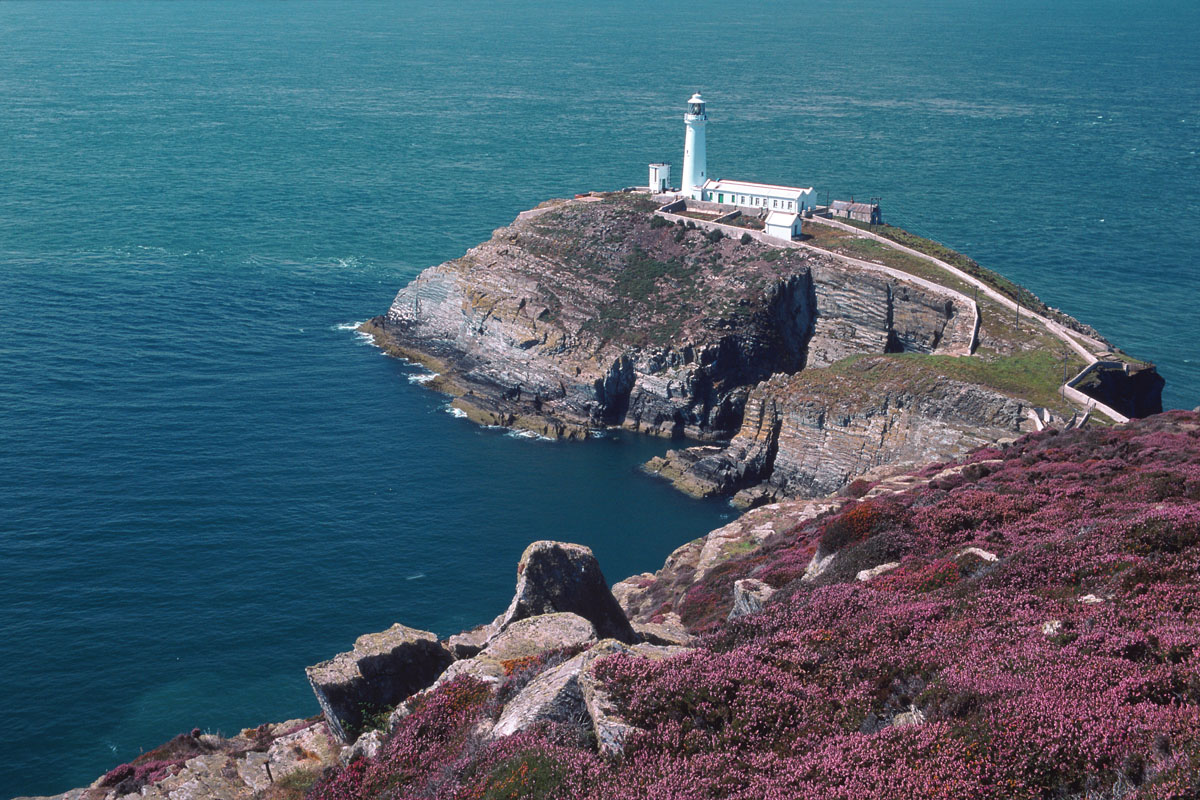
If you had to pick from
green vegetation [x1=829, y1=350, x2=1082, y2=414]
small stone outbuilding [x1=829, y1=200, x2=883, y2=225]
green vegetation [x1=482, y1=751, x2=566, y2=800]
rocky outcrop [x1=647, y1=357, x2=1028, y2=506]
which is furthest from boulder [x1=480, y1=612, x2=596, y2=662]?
small stone outbuilding [x1=829, y1=200, x2=883, y2=225]

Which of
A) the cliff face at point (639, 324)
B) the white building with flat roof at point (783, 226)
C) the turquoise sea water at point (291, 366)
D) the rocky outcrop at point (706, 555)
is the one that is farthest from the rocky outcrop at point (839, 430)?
the white building with flat roof at point (783, 226)

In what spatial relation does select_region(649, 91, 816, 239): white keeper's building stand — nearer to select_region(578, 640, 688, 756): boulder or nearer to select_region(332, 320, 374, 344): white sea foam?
select_region(332, 320, 374, 344): white sea foam

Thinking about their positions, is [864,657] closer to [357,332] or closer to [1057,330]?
[1057,330]

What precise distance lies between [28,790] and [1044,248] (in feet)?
382

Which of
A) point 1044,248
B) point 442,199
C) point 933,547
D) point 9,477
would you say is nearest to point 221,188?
point 442,199

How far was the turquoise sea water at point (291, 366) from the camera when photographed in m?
54.5

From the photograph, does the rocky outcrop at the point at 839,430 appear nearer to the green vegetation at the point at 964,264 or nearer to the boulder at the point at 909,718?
the green vegetation at the point at 964,264

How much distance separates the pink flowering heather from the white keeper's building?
75.4 metres

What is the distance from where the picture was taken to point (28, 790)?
141 ft

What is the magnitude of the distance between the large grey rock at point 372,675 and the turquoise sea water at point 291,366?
960 inches

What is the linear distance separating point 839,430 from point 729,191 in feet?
142

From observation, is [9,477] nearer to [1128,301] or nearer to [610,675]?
[610,675]

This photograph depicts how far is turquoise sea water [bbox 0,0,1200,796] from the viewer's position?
54.5 meters

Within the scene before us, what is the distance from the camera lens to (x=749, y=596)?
30719mm
